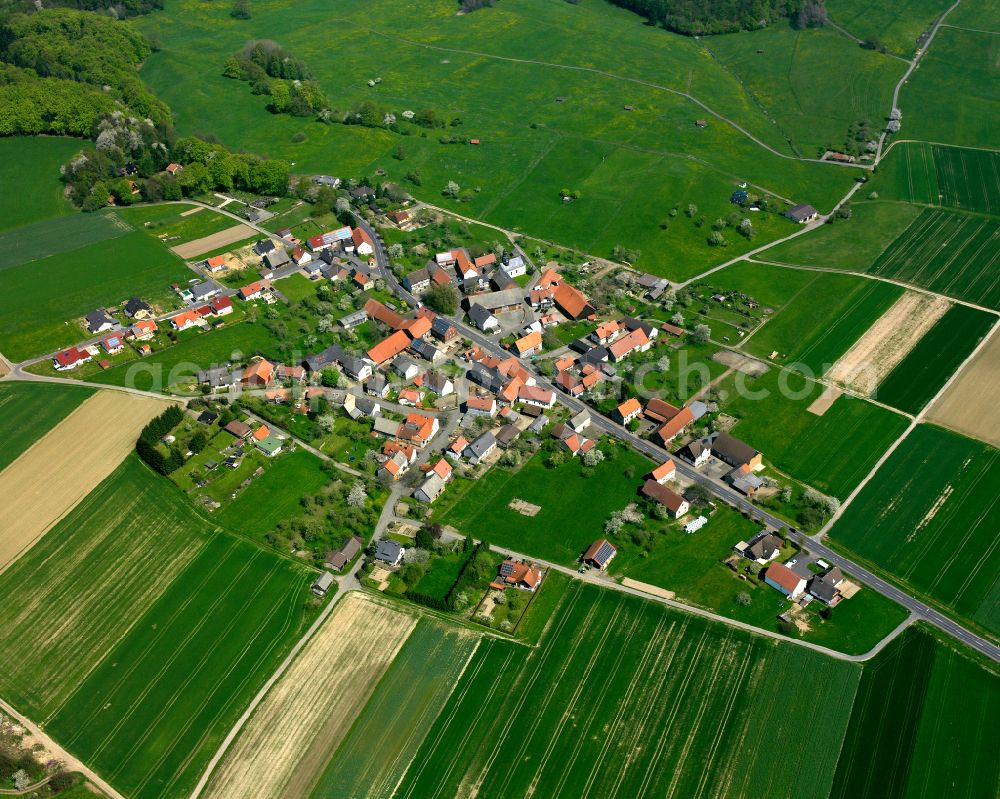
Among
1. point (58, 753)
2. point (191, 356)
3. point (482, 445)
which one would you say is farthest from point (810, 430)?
point (58, 753)

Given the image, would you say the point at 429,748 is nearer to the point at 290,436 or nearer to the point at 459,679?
the point at 459,679

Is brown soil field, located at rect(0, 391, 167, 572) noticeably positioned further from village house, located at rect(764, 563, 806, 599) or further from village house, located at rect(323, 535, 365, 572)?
village house, located at rect(764, 563, 806, 599)

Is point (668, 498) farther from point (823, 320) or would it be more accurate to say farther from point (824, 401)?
point (823, 320)

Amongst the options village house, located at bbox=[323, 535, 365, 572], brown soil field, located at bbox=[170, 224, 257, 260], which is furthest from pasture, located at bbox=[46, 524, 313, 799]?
brown soil field, located at bbox=[170, 224, 257, 260]

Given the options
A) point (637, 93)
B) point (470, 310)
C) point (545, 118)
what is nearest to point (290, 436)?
point (470, 310)

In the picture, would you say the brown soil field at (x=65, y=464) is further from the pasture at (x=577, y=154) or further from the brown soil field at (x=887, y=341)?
the brown soil field at (x=887, y=341)
